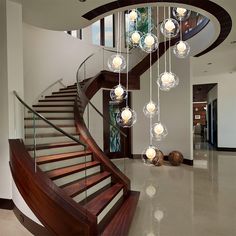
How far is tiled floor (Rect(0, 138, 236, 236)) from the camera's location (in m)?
3.19

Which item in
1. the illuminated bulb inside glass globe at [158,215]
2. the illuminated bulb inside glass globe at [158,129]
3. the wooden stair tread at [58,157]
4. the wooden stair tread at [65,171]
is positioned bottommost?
the illuminated bulb inside glass globe at [158,215]

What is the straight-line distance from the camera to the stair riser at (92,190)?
3.43m

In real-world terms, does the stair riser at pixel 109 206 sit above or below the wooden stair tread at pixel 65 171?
below

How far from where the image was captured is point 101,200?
3.51 metres

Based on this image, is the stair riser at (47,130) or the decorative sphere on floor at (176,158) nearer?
the stair riser at (47,130)

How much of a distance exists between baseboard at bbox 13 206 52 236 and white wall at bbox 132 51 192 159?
19.5 feet

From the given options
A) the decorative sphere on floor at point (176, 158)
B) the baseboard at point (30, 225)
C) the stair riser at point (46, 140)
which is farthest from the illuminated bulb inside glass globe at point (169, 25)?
the decorative sphere on floor at point (176, 158)

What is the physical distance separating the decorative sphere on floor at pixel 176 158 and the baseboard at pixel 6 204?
534 centimetres

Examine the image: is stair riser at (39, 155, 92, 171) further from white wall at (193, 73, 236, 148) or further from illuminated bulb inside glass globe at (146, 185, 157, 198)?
white wall at (193, 73, 236, 148)

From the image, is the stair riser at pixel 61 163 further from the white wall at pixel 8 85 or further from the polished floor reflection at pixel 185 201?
the polished floor reflection at pixel 185 201

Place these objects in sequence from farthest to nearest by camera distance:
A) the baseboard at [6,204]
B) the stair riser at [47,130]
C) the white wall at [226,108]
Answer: the white wall at [226,108]
the stair riser at [47,130]
the baseboard at [6,204]

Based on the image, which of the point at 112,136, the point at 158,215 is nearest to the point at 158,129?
the point at 158,215

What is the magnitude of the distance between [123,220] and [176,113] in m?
5.67

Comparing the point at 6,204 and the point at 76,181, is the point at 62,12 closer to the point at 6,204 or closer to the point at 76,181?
the point at 76,181
